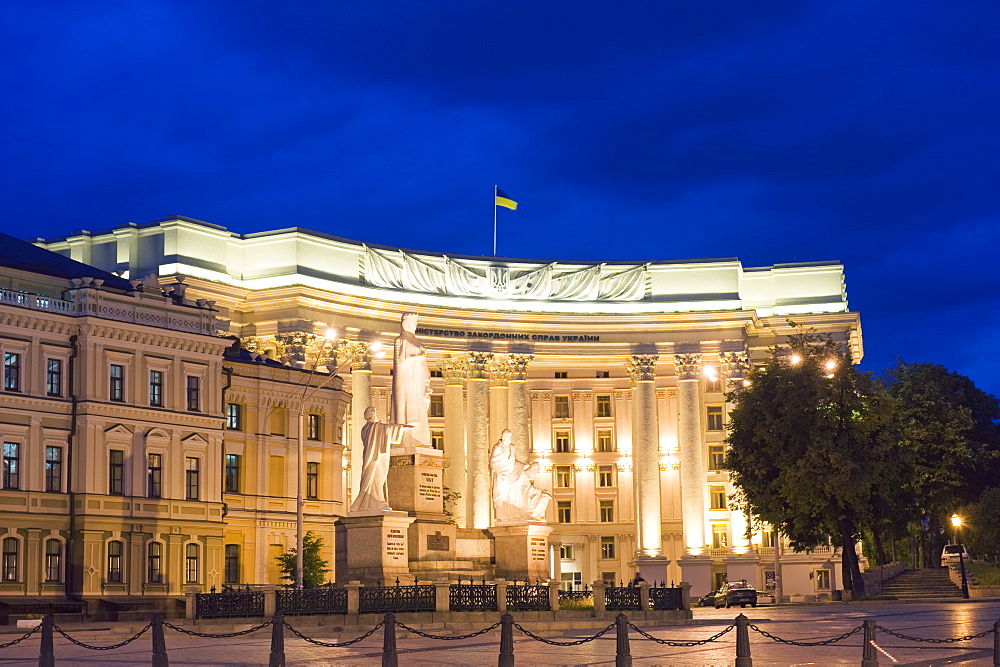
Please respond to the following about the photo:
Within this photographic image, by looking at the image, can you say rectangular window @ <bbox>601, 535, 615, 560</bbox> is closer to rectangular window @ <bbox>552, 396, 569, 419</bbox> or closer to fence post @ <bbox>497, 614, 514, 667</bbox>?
rectangular window @ <bbox>552, 396, 569, 419</bbox>

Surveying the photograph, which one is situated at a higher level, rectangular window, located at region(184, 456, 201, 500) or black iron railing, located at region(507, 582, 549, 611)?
rectangular window, located at region(184, 456, 201, 500)

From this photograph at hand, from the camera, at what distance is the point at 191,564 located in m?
68.4

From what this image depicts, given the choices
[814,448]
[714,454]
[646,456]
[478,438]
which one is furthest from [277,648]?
[714,454]

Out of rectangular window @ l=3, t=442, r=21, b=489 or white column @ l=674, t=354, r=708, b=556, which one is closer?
rectangular window @ l=3, t=442, r=21, b=489

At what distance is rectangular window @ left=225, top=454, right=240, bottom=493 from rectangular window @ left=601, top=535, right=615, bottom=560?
42554mm

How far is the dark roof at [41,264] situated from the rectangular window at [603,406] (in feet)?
152

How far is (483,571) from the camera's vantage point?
45656 mm

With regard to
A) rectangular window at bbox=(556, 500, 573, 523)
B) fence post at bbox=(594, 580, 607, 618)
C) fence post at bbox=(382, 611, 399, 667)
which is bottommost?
fence post at bbox=(594, 580, 607, 618)

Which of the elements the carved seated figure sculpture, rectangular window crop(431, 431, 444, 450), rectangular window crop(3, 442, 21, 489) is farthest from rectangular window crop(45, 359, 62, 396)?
rectangular window crop(431, 431, 444, 450)

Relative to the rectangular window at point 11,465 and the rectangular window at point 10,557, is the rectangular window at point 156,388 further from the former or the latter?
the rectangular window at point 10,557

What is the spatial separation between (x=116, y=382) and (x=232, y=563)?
40.0 feet

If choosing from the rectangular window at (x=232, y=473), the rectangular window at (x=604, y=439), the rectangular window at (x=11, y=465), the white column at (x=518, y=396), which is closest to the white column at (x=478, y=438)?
the white column at (x=518, y=396)

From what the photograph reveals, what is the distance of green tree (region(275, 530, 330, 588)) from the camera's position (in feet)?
231

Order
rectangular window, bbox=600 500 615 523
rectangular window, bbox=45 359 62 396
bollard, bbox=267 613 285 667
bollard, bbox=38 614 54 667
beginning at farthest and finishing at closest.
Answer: rectangular window, bbox=600 500 615 523 → rectangular window, bbox=45 359 62 396 → bollard, bbox=38 614 54 667 → bollard, bbox=267 613 285 667
